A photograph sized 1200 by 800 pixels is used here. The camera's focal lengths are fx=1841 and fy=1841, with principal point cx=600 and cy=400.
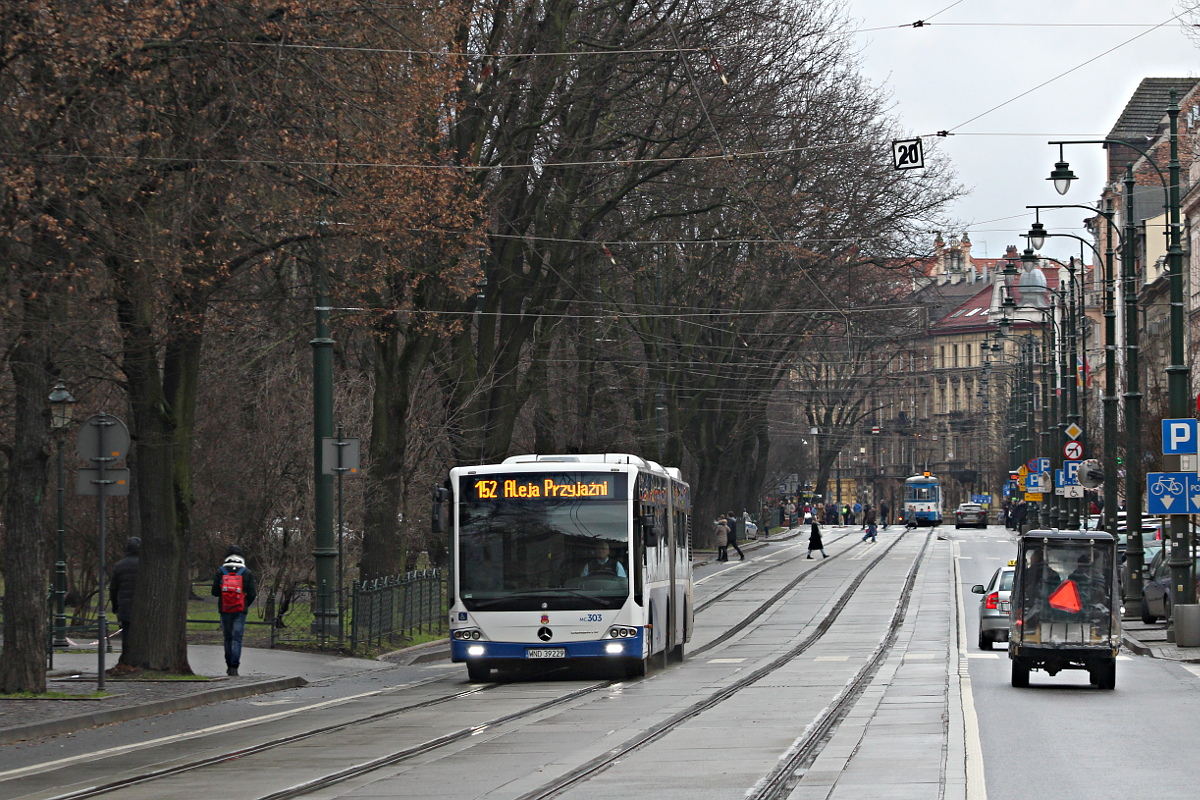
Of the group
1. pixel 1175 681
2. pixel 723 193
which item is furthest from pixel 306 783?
pixel 723 193

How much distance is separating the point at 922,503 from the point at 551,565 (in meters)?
90.2

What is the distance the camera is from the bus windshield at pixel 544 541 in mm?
23094

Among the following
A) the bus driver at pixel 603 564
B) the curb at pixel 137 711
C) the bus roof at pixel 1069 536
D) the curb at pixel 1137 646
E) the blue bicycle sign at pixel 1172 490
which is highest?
the blue bicycle sign at pixel 1172 490

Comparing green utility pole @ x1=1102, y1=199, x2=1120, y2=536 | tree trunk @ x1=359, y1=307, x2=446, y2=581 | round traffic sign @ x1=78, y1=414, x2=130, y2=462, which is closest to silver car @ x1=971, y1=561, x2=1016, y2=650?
tree trunk @ x1=359, y1=307, x2=446, y2=581

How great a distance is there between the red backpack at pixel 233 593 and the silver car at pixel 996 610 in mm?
11567

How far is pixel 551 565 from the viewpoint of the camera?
23.2 metres

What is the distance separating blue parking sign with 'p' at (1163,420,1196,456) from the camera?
89.2 feet

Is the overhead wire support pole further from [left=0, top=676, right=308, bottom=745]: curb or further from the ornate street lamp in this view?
[left=0, top=676, right=308, bottom=745]: curb

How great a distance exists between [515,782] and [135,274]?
9237mm

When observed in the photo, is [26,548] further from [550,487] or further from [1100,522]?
[1100,522]

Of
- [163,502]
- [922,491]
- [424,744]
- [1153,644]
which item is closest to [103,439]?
[163,502]

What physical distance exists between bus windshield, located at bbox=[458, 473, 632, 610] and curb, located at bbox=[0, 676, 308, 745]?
2.70 metres

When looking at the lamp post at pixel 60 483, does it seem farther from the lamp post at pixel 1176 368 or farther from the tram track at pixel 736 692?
the lamp post at pixel 1176 368

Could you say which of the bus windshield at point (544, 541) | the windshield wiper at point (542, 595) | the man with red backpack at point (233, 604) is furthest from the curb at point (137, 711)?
the bus windshield at point (544, 541)
